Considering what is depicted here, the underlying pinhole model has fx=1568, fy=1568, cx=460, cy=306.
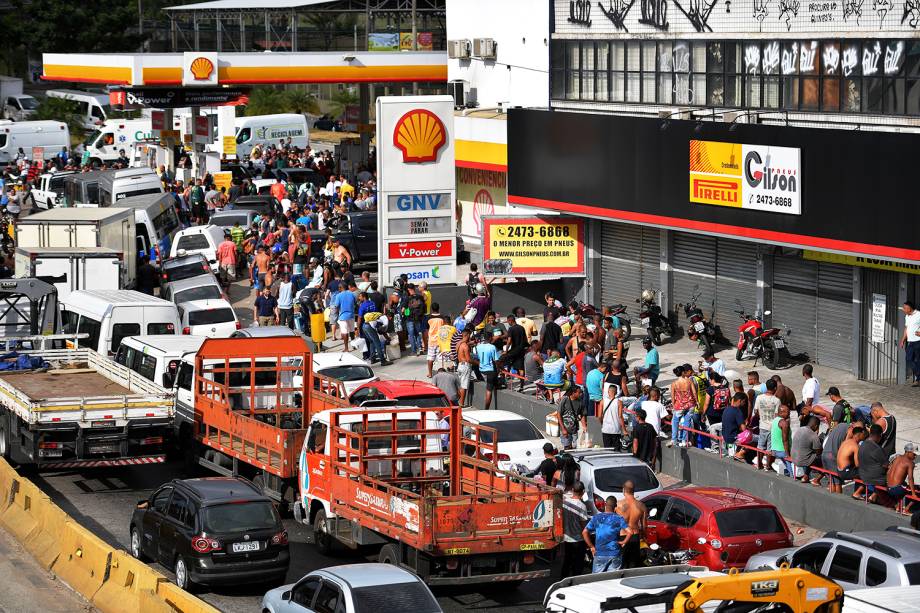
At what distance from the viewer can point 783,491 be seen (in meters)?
22.0

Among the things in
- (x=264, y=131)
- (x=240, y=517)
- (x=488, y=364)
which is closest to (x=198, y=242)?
(x=488, y=364)

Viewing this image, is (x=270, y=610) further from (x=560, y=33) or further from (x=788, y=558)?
(x=560, y=33)

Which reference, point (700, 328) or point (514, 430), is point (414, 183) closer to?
point (700, 328)

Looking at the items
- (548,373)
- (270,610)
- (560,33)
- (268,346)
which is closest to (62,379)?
(268,346)

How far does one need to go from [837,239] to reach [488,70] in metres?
17.5

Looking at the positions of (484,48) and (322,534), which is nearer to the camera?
(322,534)

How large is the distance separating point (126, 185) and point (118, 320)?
19.2 metres

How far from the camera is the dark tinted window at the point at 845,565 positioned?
16.4m

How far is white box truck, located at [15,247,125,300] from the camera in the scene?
108 feet

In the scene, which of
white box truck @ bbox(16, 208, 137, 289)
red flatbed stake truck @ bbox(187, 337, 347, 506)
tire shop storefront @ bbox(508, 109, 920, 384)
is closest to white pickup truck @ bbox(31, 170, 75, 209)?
white box truck @ bbox(16, 208, 137, 289)

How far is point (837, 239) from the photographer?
27.6 meters

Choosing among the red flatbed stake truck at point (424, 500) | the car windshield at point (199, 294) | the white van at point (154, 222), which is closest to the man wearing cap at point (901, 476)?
the red flatbed stake truck at point (424, 500)

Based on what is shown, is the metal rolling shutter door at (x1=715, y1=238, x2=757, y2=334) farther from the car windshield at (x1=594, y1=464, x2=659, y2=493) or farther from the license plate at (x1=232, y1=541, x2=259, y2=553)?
the license plate at (x1=232, y1=541, x2=259, y2=553)

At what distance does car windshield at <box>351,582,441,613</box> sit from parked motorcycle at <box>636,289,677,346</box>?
17.6 m
